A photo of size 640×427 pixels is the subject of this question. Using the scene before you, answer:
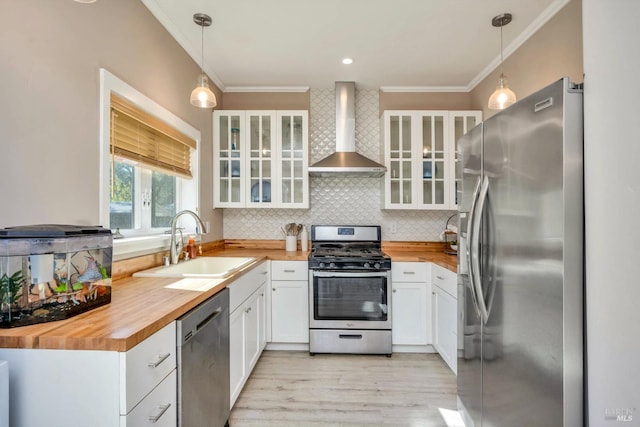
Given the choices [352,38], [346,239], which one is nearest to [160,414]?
[346,239]

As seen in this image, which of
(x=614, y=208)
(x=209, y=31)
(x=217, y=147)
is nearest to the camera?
(x=614, y=208)

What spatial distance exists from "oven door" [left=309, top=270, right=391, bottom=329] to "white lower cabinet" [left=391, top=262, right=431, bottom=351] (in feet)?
0.35

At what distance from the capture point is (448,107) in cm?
351

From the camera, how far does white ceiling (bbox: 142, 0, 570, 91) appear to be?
6.98 ft

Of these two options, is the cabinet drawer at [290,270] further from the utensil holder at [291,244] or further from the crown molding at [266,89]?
the crown molding at [266,89]

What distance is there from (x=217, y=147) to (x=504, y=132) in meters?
2.69

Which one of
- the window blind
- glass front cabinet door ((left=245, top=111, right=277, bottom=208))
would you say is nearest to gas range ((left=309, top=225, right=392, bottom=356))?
glass front cabinet door ((left=245, top=111, right=277, bottom=208))

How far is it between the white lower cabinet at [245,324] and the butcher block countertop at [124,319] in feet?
0.79

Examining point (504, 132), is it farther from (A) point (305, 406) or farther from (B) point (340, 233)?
(B) point (340, 233)

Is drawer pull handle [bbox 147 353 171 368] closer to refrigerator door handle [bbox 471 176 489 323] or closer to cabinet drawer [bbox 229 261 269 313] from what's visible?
cabinet drawer [bbox 229 261 269 313]

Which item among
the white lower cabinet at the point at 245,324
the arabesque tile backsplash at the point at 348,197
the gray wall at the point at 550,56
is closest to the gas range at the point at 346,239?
the arabesque tile backsplash at the point at 348,197

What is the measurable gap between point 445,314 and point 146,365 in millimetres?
2230

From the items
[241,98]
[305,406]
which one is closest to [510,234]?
[305,406]

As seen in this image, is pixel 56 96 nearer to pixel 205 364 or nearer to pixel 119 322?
pixel 119 322
